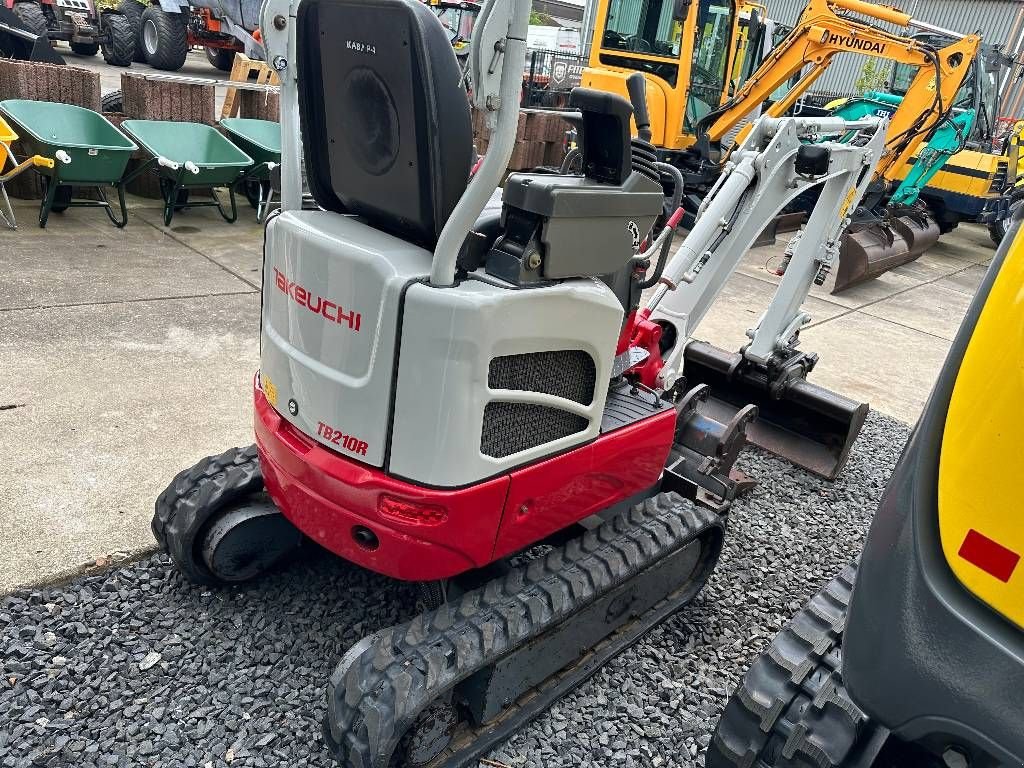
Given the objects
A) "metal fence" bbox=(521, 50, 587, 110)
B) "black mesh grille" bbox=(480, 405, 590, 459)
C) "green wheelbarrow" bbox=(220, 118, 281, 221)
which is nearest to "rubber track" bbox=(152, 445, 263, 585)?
"black mesh grille" bbox=(480, 405, 590, 459)

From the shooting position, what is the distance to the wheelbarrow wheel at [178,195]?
675cm

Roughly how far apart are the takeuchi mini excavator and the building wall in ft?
75.2

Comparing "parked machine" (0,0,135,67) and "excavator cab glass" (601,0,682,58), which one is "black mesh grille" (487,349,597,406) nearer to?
"excavator cab glass" (601,0,682,58)

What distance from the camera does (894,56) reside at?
8.47 metres

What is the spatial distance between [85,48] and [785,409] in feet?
59.2

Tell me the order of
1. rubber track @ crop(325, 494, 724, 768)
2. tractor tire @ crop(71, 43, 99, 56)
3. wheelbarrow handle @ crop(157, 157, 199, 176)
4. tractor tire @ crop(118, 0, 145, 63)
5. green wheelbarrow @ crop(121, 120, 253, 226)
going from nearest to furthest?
1. rubber track @ crop(325, 494, 724, 768)
2. wheelbarrow handle @ crop(157, 157, 199, 176)
3. green wheelbarrow @ crop(121, 120, 253, 226)
4. tractor tire @ crop(118, 0, 145, 63)
5. tractor tire @ crop(71, 43, 99, 56)

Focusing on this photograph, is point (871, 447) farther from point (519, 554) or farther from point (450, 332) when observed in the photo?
point (450, 332)

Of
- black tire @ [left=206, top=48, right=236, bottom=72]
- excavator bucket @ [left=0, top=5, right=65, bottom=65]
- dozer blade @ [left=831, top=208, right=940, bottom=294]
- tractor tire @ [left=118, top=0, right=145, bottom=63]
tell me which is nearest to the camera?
dozer blade @ [left=831, top=208, right=940, bottom=294]

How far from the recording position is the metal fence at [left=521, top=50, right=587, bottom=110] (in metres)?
14.6

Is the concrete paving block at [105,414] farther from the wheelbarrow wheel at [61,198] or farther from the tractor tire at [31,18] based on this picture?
the tractor tire at [31,18]

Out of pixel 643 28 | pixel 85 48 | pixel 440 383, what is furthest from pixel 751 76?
pixel 85 48

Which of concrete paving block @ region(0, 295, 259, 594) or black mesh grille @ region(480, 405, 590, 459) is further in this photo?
concrete paving block @ region(0, 295, 259, 594)

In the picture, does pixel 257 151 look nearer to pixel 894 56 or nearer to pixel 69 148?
pixel 69 148

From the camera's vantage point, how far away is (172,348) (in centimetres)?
434
